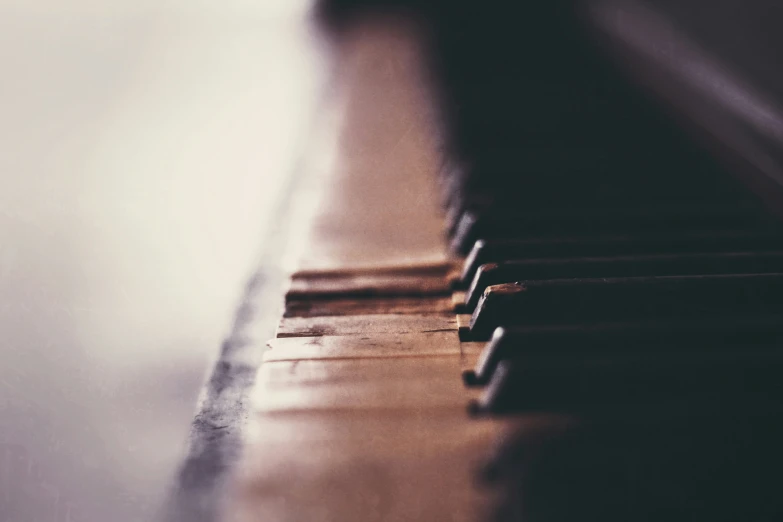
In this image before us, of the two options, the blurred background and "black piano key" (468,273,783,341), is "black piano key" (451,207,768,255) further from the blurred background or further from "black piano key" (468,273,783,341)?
the blurred background

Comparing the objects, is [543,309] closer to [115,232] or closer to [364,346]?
[364,346]

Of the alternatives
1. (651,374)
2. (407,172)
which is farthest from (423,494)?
(407,172)

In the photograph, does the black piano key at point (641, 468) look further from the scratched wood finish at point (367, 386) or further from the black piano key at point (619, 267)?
the black piano key at point (619, 267)

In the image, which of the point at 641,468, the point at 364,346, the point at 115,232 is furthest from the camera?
the point at 115,232

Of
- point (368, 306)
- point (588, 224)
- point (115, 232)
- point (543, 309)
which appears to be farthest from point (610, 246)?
point (115, 232)

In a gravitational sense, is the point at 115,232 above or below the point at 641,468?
below

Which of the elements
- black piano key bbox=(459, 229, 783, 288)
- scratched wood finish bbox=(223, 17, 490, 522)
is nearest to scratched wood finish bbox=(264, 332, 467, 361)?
scratched wood finish bbox=(223, 17, 490, 522)

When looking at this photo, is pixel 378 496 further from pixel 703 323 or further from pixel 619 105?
pixel 619 105

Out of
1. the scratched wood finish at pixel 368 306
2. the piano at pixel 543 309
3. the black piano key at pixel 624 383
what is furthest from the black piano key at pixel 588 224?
the black piano key at pixel 624 383
